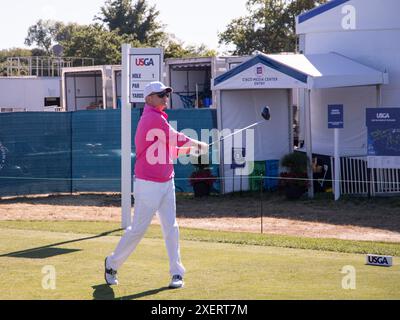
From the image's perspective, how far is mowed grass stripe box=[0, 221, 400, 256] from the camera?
1250 cm

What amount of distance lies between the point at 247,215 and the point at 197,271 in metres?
8.79

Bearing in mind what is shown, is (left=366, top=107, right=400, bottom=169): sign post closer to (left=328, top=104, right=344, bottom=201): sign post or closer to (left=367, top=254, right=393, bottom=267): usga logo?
(left=328, top=104, right=344, bottom=201): sign post

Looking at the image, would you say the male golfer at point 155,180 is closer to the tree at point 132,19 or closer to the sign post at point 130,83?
the sign post at point 130,83

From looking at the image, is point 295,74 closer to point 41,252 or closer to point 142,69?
point 142,69

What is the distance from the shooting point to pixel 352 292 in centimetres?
845

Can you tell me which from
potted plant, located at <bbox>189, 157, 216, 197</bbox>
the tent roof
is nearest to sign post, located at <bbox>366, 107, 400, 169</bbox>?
the tent roof

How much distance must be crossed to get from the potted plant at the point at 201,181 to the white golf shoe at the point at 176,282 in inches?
486

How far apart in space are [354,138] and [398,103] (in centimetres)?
152

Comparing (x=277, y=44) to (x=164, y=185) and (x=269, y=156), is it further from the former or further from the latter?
(x=164, y=185)

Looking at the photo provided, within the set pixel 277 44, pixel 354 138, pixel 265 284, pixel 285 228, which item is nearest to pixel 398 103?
pixel 354 138

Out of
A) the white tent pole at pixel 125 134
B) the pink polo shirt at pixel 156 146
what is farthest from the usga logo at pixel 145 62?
the pink polo shirt at pixel 156 146

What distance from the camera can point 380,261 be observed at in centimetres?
1017

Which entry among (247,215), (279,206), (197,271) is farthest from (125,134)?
(279,206)

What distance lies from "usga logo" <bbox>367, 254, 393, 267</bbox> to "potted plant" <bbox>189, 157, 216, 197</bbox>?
439 inches
